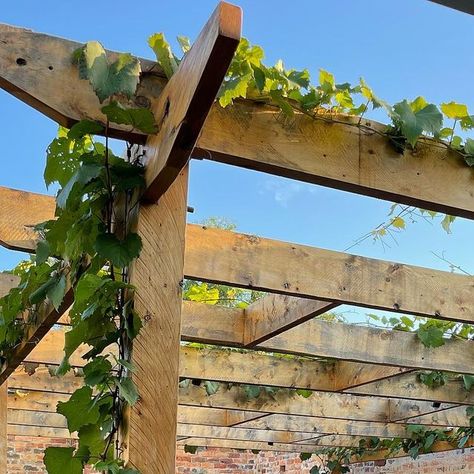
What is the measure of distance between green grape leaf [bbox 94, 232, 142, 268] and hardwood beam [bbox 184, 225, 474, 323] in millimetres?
1072

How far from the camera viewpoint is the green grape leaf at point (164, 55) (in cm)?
192

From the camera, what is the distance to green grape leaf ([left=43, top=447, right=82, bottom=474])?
176 cm

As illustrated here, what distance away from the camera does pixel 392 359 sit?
425 cm

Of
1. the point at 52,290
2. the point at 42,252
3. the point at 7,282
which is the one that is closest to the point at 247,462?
the point at 7,282

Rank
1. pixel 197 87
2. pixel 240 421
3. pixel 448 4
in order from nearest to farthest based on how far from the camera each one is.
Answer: pixel 448 4
pixel 197 87
pixel 240 421

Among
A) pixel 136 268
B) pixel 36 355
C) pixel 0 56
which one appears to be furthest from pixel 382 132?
pixel 36 355

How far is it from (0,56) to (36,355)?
113 inches

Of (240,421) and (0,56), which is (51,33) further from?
(240,421)

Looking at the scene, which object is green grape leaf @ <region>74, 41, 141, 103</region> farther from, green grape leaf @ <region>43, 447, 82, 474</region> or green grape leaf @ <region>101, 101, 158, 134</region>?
green grape leaf @ <region>43, 447, 82, 474</region>

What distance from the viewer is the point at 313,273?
10.3 feet

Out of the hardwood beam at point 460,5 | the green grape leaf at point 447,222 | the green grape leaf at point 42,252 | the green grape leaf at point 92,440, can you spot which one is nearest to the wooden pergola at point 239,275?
the green grape leaf at point 92,440

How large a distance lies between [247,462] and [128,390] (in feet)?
26.7

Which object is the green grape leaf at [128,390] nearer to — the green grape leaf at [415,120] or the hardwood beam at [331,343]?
the green grape leaf at [415,120]

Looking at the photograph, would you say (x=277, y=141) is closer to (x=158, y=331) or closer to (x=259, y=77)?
(x=259, y=77)
